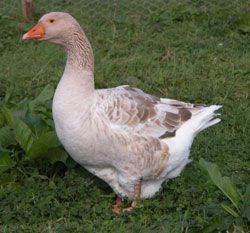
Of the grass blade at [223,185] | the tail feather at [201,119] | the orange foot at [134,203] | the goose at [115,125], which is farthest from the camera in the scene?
the tail feather at [201,119]

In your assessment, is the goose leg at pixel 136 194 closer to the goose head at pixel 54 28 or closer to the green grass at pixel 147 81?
the green grass at pixel 147 81

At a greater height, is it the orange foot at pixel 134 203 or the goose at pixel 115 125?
the goose at pixel 115 125

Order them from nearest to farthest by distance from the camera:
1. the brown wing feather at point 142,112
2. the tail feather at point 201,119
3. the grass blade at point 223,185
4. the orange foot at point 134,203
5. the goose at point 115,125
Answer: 1. the grass blade at point 223,185
2. the goose at point 115,125
3. the brown wing feather at point 142,112
4. the orange foot at point 134,203
5. the tail feather at point 201,119

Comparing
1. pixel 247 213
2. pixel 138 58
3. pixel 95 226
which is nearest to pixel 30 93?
pixel 138 58

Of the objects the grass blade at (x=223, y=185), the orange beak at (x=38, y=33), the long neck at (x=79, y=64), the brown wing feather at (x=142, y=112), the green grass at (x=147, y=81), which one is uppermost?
the orange beak at (x=38, y=33)

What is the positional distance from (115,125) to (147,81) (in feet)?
8.60

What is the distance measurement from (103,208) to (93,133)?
588 millimetres

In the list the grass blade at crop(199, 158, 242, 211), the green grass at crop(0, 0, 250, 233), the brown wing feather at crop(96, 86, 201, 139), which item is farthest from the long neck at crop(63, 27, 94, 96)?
the grass blade at crop(199, 158, 242, 211)

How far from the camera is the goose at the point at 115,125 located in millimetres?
5047

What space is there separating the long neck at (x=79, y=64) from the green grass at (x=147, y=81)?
74cm

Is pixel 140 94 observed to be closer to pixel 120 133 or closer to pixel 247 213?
pixel 120 133

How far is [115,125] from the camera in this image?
5117 millimetres

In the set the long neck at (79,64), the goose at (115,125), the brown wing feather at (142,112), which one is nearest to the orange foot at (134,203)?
the goose at (115,125)

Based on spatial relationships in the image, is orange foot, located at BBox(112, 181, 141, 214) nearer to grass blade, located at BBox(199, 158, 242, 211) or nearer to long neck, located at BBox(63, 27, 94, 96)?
grass blade, located at BBox(199, 158, 242, 211)
